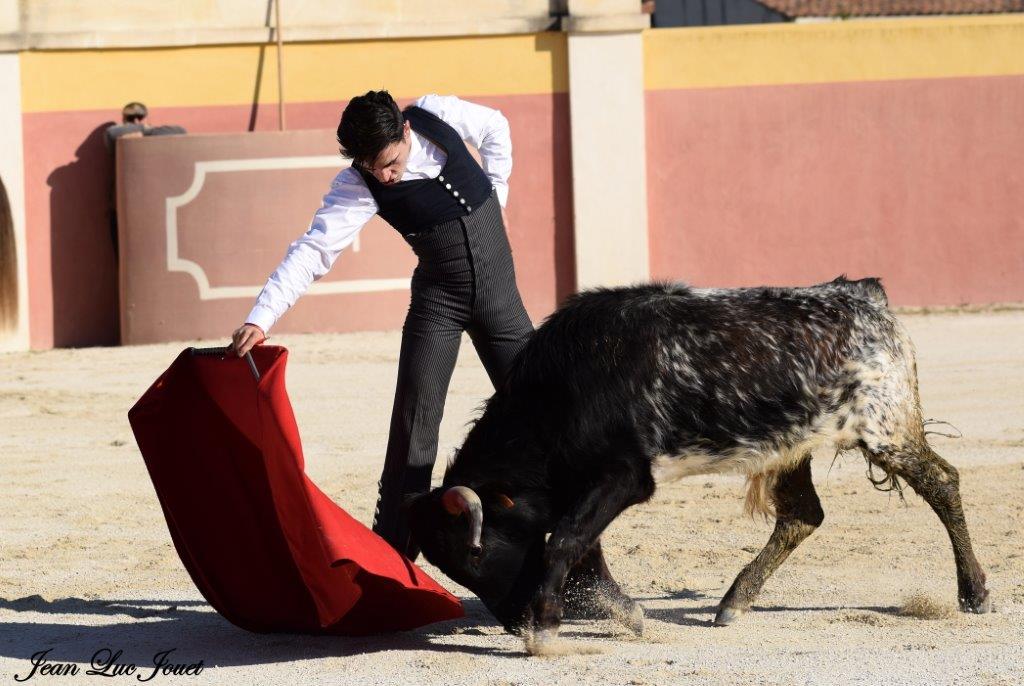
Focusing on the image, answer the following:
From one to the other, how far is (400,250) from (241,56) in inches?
94.9

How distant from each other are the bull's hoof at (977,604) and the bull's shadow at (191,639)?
1463 millimetres

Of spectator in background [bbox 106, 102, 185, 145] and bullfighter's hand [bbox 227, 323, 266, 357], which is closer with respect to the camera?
bullfighter's hand [bbox 227, 323, 266, 357]

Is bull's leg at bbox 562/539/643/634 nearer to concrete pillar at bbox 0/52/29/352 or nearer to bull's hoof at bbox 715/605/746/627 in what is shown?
bull's hoof at bbox 715/605/746/627

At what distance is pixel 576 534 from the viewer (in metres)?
4.50

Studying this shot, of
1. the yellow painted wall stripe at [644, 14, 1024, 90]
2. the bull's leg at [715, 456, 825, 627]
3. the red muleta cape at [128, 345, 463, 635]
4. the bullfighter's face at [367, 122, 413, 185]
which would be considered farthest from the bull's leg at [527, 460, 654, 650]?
the yellow painted wall stripe at [644, 14, 1024, 90]

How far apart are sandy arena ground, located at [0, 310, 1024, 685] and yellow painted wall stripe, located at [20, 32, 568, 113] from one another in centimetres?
520

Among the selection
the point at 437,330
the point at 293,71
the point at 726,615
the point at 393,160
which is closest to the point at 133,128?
the point at 293,71

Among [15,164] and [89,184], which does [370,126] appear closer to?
[89,184]

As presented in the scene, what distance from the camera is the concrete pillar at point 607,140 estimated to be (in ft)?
45.8

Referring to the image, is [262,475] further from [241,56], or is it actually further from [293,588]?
[241,56]

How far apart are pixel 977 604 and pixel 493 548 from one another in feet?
5.20

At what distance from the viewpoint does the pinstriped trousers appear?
194 inches

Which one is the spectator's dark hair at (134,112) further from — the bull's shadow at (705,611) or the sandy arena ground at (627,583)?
the bull's shadow at (705,611)

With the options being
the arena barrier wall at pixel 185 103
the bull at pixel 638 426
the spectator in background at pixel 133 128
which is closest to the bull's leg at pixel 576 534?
the bull at pixel 638 426
